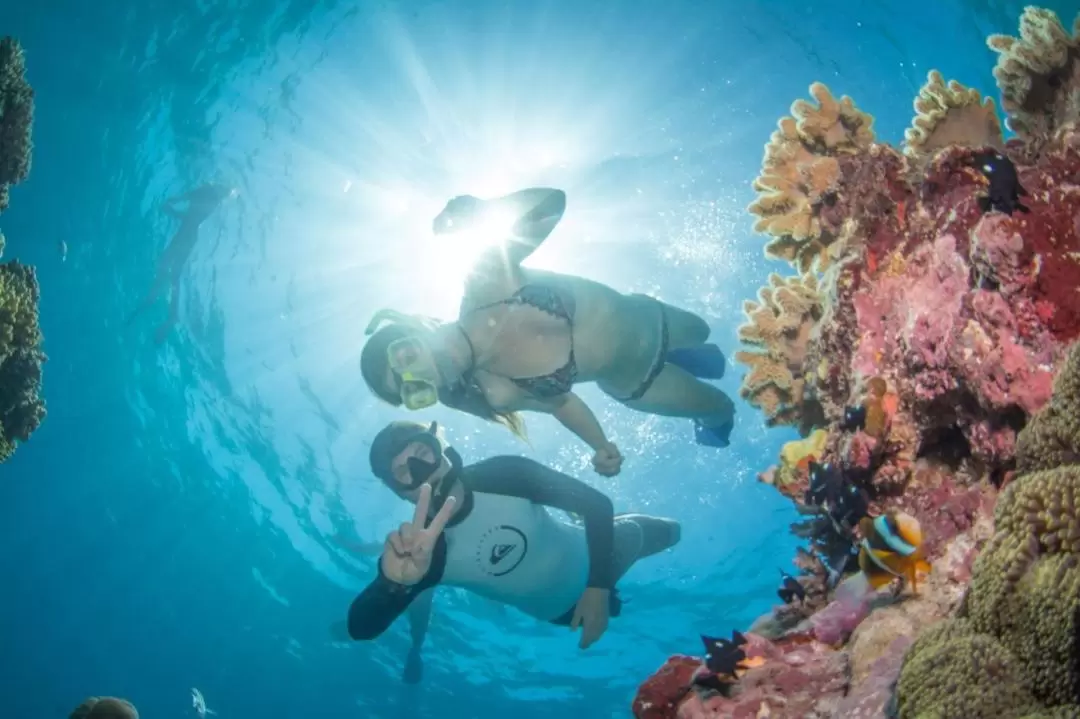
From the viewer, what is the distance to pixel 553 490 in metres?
6.06

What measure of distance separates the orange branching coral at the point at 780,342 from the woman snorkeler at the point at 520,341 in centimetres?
112

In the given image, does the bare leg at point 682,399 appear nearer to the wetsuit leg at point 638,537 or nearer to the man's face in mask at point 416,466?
the man's face in mask at point 416,466

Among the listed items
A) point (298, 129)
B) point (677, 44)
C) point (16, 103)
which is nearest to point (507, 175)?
point (677, 44)

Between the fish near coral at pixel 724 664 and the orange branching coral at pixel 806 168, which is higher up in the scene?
the orange branching coral at pixel 806 168

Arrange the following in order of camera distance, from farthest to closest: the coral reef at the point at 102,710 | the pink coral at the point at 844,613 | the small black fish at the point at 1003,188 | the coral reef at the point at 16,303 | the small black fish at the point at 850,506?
1. the coral reef at the point at 102,710
2. the coral reef at the point at 16,303
3. the small black fish at the point at 850,506
4. the pink coral at the point at 844,613
5. the small black fish at the point at 1003,188

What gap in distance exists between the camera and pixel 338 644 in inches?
1227

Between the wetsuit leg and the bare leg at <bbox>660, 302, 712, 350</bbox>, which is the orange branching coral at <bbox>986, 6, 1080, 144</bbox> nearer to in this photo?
the bare leg at <bbox>660, 302, 712, 350</bbox>

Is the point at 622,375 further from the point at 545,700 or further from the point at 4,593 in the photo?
the point at 4,593

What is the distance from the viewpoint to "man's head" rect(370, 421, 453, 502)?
5.60m

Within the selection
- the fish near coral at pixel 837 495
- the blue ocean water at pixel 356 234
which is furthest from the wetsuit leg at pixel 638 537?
the blue ocean water at pixel 356 234

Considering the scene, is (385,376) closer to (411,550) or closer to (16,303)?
(411,550)

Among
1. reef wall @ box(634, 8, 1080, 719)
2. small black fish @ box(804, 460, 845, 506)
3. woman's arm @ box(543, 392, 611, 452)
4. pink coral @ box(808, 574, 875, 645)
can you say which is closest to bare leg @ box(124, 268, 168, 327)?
woman's arm @ box(543, 392, 611, 452)

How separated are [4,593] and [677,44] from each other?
48916 millimetres

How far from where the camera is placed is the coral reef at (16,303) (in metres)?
7.35
